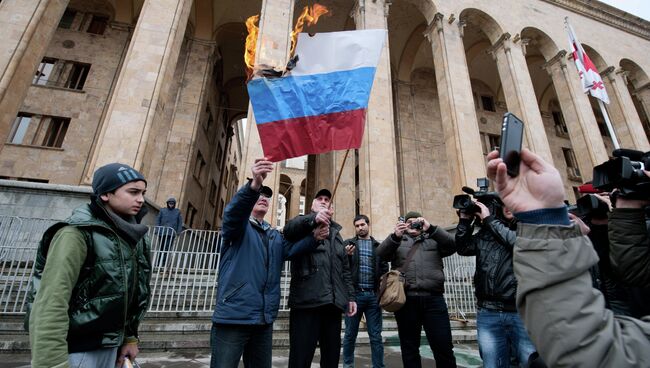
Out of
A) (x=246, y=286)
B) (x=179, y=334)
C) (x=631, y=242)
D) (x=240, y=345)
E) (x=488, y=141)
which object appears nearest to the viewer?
(x=631, y=242)

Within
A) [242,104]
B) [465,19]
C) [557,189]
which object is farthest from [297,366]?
[242,104]

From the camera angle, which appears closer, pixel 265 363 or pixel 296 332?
pixel 265 363

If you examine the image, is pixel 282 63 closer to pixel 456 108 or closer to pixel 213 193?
pixel 456 108

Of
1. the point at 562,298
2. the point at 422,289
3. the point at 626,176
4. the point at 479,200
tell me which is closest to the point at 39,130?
the point at 422,289

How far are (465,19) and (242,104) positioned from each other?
48.8ft

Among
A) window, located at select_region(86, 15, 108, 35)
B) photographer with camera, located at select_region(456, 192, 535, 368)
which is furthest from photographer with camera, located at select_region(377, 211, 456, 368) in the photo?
window, located at select_region(86, 15, 108, 35)

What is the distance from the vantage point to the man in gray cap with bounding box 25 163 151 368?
1472mm

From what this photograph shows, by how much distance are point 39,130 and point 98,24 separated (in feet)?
20.0

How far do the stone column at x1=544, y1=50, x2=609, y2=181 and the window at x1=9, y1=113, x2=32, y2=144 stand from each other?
22703mm

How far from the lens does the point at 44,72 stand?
13328mm

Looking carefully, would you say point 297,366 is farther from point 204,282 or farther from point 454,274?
point 454,274

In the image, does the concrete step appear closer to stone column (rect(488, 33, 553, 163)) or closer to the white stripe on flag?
the white stripe on flag

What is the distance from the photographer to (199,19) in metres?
15.2

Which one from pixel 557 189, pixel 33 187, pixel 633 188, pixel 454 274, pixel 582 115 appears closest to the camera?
pixel 557 189
